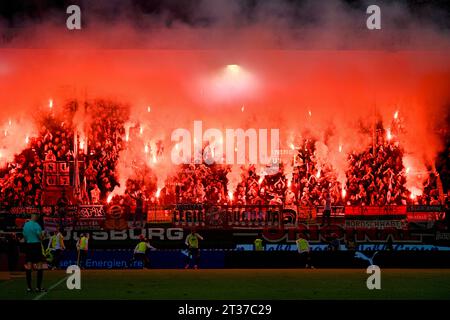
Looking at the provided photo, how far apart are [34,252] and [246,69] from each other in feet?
75.3

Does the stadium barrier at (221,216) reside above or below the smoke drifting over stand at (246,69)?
below

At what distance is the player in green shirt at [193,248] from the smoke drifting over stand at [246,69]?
26.6 feet

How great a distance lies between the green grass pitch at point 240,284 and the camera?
1333cm

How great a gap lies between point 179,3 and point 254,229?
30.3ft

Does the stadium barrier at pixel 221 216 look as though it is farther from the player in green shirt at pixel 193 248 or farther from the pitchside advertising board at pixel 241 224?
the player in green shirt at pixel 193 248

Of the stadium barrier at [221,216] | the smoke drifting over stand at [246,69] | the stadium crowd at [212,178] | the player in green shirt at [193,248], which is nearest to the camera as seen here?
the player in green shirt at [193,248]

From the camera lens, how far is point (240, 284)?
15789 mm

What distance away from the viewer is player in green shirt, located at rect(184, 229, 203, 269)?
21062mm

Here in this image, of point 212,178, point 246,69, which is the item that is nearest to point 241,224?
point 246,69

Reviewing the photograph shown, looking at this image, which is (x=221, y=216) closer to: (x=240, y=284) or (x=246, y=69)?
(x=246, y=69)

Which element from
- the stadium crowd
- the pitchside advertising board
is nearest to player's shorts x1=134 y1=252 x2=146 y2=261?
the pitchside advertising board

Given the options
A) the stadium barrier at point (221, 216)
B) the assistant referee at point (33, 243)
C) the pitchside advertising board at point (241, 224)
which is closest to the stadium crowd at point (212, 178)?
the stadium barrier at point (221, 216)

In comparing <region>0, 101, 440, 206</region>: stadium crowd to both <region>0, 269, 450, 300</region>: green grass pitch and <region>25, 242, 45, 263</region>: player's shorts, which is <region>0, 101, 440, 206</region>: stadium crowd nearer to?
<region>0, 269, 450, 300</region>: green grass pitch

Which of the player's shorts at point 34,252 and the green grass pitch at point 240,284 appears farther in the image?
the green grass pitch at point 240,284
